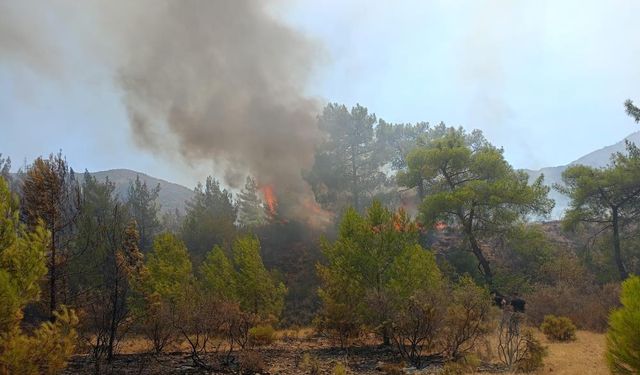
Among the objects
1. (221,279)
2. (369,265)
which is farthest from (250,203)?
(369,265)

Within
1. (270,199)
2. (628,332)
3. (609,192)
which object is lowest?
(628,332)

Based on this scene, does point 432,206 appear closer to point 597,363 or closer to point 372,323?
point 372,323

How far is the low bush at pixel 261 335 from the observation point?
25.6 meters

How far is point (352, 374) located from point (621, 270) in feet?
81.2

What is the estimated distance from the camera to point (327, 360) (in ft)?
65.6

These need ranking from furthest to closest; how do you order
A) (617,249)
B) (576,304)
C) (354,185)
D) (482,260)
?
(354,185), (482,260), (617,249), (576,304)

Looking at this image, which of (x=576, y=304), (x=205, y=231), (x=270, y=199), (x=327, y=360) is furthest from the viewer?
(x=270, y=199)

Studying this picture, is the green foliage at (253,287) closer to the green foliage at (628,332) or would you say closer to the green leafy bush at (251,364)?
the green leafy bush at (251,364)

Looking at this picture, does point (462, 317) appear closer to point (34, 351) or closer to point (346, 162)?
point (34, 351)

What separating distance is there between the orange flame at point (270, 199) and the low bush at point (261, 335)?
28.9 metres

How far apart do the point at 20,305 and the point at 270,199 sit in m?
51.4

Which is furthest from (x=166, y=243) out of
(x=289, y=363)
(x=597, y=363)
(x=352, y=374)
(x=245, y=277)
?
(x=597, y=363)

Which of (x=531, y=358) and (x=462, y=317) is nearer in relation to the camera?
(x=531, y=358)

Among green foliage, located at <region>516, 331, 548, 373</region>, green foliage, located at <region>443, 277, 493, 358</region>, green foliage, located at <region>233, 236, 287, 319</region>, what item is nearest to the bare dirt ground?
green foliage, located at <region>516, 331, 548, 373</region>
